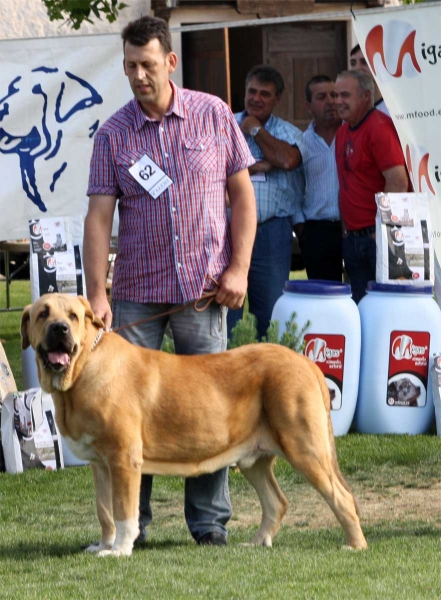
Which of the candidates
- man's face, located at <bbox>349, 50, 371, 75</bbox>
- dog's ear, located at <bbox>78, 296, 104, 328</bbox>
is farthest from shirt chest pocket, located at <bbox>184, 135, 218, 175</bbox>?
man's face, located at <bbox>349, 50, 371, 75</bbox>

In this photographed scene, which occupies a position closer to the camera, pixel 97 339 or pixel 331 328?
pixel 97 339

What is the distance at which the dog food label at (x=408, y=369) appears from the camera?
8266 millimetres

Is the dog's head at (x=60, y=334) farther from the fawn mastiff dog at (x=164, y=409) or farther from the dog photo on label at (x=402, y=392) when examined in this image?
the dog photo on label at (x=402, y=392)

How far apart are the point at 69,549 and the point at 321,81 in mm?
5019

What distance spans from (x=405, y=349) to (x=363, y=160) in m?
1.42

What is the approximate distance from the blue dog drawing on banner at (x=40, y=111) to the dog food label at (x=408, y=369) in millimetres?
3363

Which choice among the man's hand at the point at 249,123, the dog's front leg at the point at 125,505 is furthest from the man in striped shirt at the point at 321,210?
the dog's front leg at the point at 125,505

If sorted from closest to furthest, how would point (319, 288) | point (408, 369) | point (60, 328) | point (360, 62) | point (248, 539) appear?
1. point (60, 328)
2. point (248, 539)
3. point (319, 288)
4. point (408, 369)
5. point (360, 62)

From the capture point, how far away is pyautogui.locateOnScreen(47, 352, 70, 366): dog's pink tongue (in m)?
4.92

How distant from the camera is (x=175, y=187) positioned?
543 centimetres

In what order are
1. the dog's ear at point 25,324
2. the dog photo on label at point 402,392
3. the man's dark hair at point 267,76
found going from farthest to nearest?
the man's dark hair at point 267,76
the dog photo on label at point 402,392
the dog's ear at point 25,324

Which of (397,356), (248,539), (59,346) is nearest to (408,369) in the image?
(397,356)

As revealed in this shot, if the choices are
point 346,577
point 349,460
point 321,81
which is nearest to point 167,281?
point 346,577

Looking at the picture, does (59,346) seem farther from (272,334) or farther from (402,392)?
(402,392)
